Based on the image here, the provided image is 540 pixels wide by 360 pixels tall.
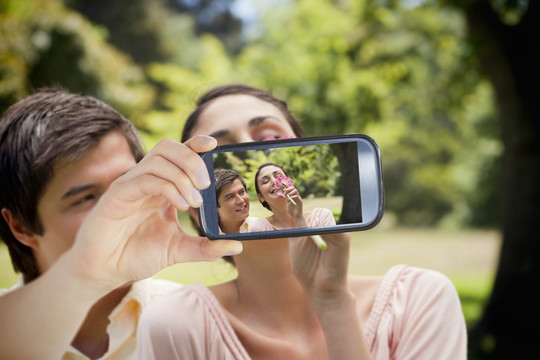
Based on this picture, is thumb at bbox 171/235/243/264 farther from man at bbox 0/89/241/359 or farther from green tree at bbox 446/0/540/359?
green tree at bbox 446/0/540/359

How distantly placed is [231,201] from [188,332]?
0.37 meters

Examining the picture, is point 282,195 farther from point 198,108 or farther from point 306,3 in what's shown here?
point 306,3

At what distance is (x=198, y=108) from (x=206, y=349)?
1.80 feet

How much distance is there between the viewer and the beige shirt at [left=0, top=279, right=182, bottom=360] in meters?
1.28

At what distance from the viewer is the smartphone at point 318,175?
0.84 metres

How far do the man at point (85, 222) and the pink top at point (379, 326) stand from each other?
0.56 feet

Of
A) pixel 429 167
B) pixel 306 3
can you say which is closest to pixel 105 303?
pixel 306 3

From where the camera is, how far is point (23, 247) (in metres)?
1.43

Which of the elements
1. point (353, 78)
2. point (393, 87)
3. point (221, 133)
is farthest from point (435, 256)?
point (221, 133)

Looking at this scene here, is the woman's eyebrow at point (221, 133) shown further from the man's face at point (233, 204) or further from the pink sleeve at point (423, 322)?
the pink sleeve at point (423, 322)

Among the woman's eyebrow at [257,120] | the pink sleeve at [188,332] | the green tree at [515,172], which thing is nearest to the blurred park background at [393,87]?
the green tree at [515,172]

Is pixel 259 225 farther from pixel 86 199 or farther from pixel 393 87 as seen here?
pixel 393 87

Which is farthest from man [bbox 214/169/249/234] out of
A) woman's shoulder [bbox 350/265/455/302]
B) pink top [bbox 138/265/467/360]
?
woman's shoulder [bbox 350/265/455/302]

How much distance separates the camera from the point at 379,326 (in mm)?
1075
